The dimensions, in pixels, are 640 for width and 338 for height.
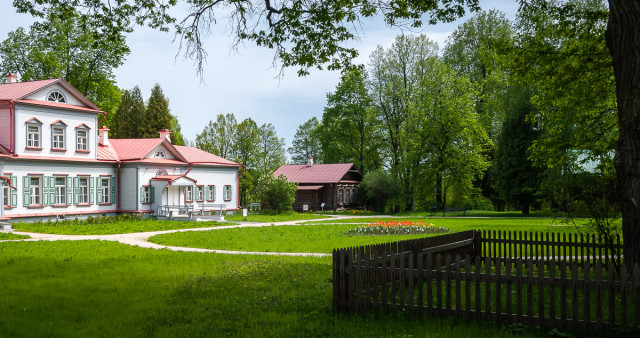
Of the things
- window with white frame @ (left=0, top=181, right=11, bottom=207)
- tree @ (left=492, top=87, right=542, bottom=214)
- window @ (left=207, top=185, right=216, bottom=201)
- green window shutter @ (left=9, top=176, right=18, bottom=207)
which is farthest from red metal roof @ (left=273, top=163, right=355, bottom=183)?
window with white frame @ (left=0, top=181, right=11, bottom=207)

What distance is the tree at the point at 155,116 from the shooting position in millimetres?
57156

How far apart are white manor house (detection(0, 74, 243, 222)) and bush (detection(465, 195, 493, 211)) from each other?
24266 mm

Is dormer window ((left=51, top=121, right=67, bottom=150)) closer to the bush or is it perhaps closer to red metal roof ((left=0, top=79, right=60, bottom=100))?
red metal roof ((left=0, top=79, right=60, bottom=100))

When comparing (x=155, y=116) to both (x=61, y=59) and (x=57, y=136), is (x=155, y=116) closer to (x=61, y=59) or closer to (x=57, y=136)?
(x=61, y=59)

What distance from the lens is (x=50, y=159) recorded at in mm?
30688

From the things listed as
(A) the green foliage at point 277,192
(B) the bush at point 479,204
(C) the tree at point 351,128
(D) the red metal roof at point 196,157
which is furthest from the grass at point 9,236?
(B) the bush at point 479,204

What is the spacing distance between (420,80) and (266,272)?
42.4 meters

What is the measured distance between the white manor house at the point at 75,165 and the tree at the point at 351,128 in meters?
18.7

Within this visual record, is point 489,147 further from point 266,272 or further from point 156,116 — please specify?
point 266,272

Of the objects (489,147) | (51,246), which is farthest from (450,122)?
(51,246)

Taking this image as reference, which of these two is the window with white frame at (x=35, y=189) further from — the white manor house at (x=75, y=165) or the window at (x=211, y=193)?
the window at (x=211, y=193)

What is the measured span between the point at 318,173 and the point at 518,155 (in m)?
21.9

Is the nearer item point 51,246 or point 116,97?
point 51,246

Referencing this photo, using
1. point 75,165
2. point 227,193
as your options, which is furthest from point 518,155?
point 75,165
